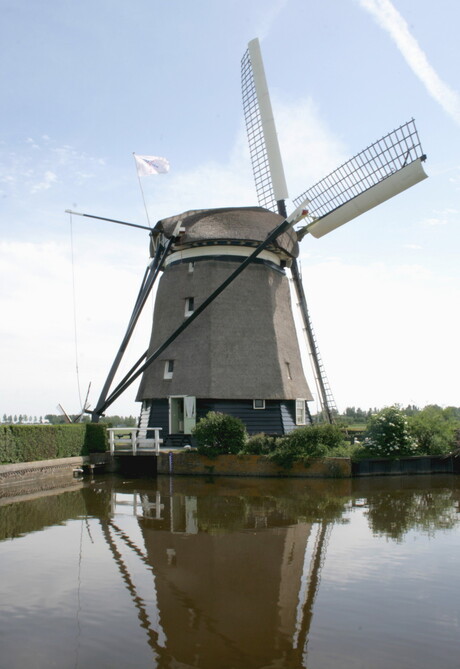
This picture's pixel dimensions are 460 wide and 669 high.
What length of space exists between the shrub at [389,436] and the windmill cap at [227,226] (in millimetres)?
7323

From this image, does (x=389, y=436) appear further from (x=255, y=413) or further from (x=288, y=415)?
(x=255, y=413)

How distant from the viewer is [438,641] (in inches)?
192

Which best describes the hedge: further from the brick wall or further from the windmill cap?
the windmill cap

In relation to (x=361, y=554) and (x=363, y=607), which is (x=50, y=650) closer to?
(x=363, y=607)

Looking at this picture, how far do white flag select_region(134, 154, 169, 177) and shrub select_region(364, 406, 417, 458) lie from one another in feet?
36.8

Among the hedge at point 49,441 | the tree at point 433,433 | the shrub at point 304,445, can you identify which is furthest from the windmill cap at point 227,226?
the tree at point 433,433

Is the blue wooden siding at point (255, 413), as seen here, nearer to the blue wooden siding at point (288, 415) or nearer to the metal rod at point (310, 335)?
the blue wooden siding at point (288, 415)

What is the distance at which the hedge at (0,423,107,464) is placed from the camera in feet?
50.6

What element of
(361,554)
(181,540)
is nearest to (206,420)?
(181,540)

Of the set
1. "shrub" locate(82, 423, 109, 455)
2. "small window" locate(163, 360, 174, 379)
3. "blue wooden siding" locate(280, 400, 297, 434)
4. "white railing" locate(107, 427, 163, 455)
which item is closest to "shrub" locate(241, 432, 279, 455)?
"blue wooden siding" locate(280, 400, 297, 434)

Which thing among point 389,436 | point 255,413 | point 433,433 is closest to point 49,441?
point 255,413

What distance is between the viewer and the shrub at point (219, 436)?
17422 mm

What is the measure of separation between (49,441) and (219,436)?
5255 millimetres

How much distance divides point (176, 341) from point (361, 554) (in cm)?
1332
